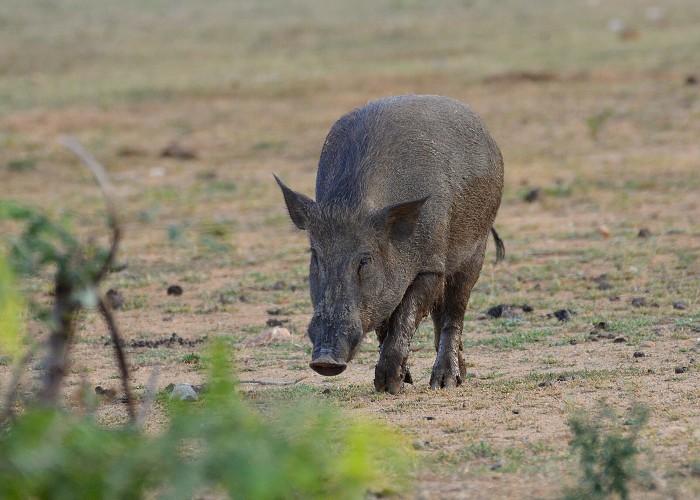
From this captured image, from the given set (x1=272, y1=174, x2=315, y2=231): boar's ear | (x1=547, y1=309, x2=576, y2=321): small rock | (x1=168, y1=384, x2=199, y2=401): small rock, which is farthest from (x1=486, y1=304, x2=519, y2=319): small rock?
(x1=168, y1=384, x2=199, y2=401): small rock

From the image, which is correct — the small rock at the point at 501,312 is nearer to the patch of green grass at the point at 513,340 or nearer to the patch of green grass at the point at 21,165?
the patch of green grass at the point at 513,340

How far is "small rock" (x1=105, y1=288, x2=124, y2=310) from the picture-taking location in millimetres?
9875

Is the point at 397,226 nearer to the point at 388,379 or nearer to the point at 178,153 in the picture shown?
the point at 388,379

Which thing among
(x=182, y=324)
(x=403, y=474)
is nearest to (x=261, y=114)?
(x=182, y=324)

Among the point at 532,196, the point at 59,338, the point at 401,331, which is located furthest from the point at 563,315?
the point at 532,196

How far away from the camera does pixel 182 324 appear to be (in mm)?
→ 9297

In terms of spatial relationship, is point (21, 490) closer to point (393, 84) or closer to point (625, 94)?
point (625, 94)

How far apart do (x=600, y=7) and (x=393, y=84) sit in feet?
47.1

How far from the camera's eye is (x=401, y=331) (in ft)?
22.3

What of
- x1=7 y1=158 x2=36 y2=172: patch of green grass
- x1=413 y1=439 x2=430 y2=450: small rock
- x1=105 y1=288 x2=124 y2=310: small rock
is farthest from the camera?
x1=7 y1=158 x2=36 y2=172: patch of green grass

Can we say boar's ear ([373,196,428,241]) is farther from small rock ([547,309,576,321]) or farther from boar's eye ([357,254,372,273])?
small rock ([547,309,576,321])

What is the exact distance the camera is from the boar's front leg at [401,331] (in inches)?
264

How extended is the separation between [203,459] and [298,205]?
3233 mm

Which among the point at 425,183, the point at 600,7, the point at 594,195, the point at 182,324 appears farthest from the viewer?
the point at 600,7
